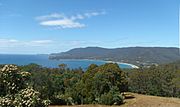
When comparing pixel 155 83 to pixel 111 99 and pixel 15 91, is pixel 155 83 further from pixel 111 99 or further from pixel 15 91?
pixel 15 91

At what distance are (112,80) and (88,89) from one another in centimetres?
387

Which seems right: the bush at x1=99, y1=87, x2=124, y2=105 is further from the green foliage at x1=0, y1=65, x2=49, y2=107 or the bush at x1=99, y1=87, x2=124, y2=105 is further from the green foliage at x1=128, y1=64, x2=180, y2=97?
the green foliage at x1=0, y1=65, x2=49, y2=107

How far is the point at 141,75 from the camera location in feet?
219

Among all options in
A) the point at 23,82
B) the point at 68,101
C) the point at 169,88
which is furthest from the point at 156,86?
the point at 23,82

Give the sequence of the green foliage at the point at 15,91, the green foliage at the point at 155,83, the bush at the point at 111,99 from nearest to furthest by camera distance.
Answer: the green foliage at the point at 15,91 → the bush at the point at 111,99 → the green foliage at the point at 155,83

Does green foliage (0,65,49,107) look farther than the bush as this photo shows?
No

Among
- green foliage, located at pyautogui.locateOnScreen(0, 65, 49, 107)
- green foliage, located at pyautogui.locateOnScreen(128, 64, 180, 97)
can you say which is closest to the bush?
green foliage, located at pyautogui.locateOnScreen(128, 64, 180, 97)

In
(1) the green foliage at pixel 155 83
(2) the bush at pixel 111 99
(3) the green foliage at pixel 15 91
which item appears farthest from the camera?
(1) the green foliage at pixel 155 83

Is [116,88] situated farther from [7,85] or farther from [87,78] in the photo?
[7,85]

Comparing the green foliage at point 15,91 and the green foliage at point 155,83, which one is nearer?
the green foliage at point 15,91

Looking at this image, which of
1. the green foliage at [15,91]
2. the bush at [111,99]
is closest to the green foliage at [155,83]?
the bush at [111,99]

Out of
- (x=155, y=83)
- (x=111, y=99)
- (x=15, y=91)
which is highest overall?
(x=15, y=91)

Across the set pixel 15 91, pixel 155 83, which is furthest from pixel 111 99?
pixel 155 83

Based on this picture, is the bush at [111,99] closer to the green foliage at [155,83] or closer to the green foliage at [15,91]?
the green foliage at [155,83]
